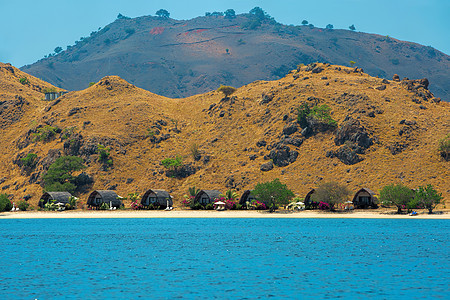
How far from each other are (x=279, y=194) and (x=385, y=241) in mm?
38466

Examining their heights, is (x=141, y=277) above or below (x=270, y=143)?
below

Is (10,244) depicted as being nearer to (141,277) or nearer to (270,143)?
(141,277)

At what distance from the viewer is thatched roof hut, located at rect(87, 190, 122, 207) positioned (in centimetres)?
10400

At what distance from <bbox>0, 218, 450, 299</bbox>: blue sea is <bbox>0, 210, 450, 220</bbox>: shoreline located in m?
19.2

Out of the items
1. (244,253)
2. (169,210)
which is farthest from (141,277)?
(169,210)

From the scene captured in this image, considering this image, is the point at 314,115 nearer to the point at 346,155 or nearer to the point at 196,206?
the point at 346,155

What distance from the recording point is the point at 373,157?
10900 centimetres

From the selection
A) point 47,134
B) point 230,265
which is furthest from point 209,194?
point 230,265

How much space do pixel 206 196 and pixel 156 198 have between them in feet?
34.3

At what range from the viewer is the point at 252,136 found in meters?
130

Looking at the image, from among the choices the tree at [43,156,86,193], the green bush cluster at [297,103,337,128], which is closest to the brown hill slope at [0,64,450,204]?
the green bush cluster at [297,103,337,128]

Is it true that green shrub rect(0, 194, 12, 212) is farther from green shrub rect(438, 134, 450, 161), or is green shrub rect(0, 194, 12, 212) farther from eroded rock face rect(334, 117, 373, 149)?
green shrub rect(438, 134, 450, 161)

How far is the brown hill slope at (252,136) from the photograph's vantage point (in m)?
109

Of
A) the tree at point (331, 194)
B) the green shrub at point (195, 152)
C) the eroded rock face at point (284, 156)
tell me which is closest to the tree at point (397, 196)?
the tree at point (331, 194)
